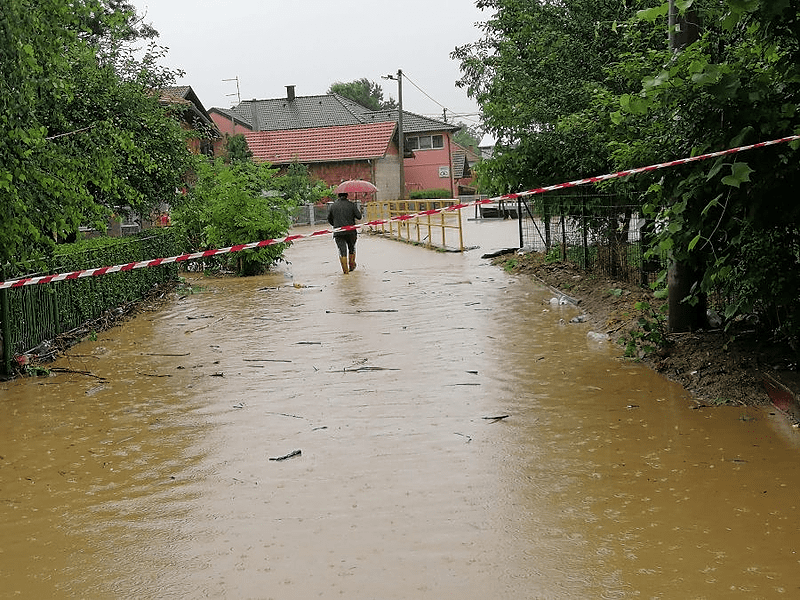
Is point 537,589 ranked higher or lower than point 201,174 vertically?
lower

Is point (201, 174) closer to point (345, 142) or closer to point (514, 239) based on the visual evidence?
point (514, 239)

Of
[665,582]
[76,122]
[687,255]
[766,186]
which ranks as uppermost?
[76,122]

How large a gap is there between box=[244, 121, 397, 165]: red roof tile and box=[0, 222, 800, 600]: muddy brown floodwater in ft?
158

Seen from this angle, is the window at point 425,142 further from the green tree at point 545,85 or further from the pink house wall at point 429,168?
the green tree at point 545,85

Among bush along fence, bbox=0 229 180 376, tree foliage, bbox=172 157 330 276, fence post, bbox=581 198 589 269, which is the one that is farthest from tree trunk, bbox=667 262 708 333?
tree foliage, bbox=172 157 330 276

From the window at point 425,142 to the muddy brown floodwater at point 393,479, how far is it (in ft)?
190

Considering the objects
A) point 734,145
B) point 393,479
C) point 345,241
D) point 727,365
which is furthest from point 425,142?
point 393,479

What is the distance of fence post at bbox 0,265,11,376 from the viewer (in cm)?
977

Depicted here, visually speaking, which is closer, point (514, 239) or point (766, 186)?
point (766, 186)

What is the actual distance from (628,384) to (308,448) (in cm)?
307

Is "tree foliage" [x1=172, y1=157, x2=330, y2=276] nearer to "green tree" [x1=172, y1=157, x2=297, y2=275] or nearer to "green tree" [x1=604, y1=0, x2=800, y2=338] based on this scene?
"green tree" [x1=172, y1=157, x2=297, y2=275]

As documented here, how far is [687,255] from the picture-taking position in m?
7.62

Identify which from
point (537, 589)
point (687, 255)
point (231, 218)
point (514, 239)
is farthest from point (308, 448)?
point (514, 239)

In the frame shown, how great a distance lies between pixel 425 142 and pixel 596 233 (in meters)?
54.2
